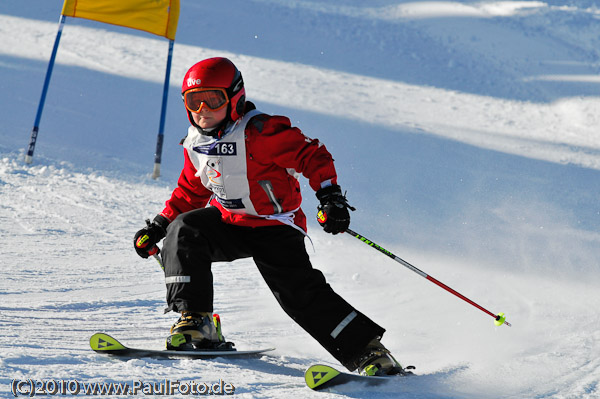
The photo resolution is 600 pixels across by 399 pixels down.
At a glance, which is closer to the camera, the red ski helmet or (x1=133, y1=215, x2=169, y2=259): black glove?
the red ski helmet

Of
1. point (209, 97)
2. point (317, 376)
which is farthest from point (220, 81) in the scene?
point (317, 376)

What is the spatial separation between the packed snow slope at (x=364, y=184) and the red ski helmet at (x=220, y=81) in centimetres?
117

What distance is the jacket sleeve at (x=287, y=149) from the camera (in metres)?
3.09

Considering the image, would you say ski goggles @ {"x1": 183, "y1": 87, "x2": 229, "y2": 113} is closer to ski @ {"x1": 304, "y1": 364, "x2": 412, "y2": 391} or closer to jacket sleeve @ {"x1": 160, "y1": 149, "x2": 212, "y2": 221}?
jacket sleeve @ {"x1": 160, "y1": 149, "x2": 212, "y2": 221}

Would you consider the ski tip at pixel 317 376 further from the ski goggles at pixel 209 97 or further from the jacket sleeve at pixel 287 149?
the ski goggles at pixel 209 97

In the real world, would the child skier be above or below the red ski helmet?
below

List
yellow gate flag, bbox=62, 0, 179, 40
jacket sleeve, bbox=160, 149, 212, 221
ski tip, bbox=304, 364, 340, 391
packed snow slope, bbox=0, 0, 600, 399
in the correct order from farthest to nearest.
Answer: yellow gate flag, bbox=62, 0, 179, 40
jacket sleeve, bbox=160, 149, 212, 221
packed snow slope, bbox=0, 0, 600, 399
ski tip, bbox=304, 364, 340, 391

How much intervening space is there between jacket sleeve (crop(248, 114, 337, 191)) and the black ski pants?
1.12 ft

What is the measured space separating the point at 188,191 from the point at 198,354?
0.88m

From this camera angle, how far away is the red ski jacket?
123 inches

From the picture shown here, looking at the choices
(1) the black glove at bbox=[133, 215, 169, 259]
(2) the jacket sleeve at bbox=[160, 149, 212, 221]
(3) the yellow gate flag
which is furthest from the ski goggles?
(3) the yellow gate flag

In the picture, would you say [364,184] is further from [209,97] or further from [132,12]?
[209,97]

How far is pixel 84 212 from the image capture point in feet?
18.8

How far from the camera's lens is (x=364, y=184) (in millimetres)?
7246
